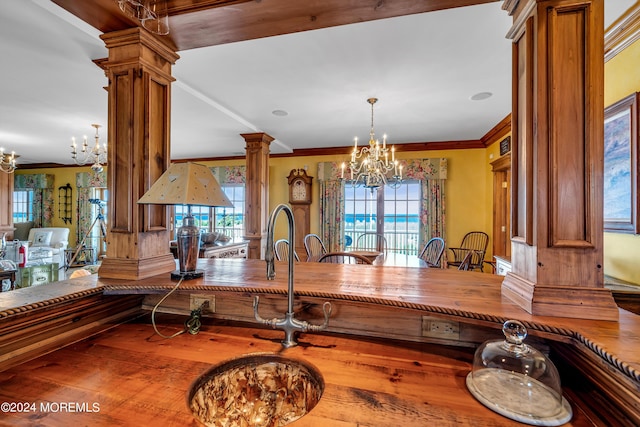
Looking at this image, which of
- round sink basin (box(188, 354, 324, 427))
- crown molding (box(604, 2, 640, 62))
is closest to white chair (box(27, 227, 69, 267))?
round sink basin (box(188, 354, 324, 427))

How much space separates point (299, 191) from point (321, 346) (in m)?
4.65

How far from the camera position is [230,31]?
1533mm

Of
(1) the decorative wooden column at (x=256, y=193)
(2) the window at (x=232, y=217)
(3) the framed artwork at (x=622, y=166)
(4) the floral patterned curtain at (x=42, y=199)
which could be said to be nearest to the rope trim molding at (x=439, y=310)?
(3) the framed artwork at (x=622, y=166)

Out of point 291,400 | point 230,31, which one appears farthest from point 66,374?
point 230,31

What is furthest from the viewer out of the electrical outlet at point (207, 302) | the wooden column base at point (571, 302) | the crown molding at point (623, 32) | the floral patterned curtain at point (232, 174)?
the floral patterned curtain at point (232, 174)

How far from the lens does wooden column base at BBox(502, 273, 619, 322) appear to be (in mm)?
873

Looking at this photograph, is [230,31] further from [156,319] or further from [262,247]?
[262,247]

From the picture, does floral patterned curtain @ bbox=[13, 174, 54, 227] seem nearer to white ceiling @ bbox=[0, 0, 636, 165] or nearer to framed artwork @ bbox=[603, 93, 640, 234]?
white ceiling @ bbox=[0, 0, 636, 165]

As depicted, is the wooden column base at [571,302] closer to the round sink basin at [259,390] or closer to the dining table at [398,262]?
the round sink basin at [259,390]

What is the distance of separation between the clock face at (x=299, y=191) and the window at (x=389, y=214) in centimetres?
82

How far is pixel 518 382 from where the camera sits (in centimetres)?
77

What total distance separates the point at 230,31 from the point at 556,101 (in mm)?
1530

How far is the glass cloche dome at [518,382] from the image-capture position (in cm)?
68

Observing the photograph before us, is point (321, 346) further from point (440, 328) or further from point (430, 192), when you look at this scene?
point (430, 192)
